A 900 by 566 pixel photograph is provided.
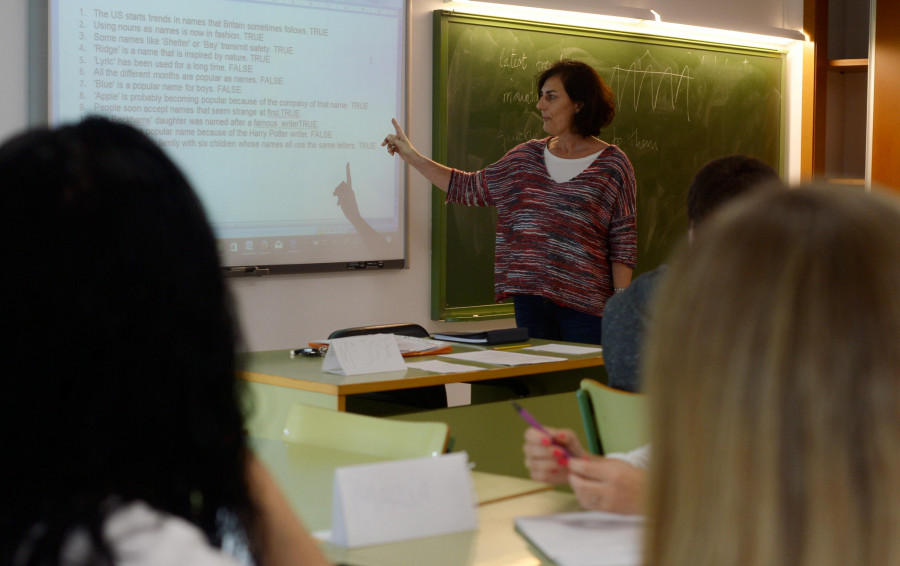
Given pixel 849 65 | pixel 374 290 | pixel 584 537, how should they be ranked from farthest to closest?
pixel 849 65
pixel 374 290
pixel 584 537

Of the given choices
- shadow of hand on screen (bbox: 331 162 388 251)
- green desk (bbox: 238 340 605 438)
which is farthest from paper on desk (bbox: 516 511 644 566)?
shadow of hand on screen (bbox: 331 162 388 251)

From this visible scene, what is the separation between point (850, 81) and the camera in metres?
6.80

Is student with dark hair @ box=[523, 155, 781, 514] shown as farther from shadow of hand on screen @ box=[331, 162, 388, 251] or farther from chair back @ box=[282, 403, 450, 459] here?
shadow of hand on screen @ box=[331, 162, 388, 251]

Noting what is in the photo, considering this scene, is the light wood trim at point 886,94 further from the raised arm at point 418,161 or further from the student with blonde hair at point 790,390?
the student with blonde hair at point 790,390

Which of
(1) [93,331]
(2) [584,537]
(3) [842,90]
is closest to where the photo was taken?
(1) [93,331]

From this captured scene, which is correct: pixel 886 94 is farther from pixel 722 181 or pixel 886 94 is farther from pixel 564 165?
pixel 722 181

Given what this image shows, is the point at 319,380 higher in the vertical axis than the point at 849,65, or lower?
lower

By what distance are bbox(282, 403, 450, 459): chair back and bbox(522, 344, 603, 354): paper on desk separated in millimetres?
1364

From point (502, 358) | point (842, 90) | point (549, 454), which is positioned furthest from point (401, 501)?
point (842, 90)

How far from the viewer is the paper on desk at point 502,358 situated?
3.10m

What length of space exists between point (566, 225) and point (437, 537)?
2699 millimetres

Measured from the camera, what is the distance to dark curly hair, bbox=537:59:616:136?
409 cm

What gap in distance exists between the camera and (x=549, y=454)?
163 cm

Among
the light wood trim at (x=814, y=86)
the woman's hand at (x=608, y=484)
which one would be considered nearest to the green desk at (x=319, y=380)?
the woman's hand at (x=608, y=484)
